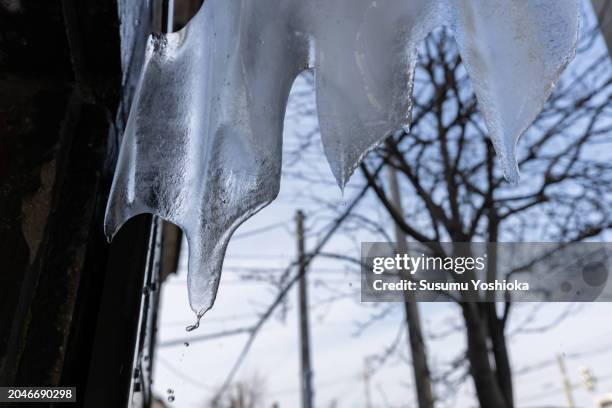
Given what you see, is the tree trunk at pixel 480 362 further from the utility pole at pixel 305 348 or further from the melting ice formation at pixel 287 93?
the utility pole at pixel 305 348

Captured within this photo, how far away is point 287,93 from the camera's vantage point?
1159 millimetres

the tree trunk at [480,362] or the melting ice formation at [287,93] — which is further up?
the melting ice formation at [287,93]

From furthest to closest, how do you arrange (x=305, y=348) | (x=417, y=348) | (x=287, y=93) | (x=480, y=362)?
(x=305, y=348) → (x=417, y=348) → (x=480, y=362) → (x=287, y=93)

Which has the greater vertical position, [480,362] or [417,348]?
[417,348]

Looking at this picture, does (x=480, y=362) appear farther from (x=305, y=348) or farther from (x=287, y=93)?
(x=305, y=348)

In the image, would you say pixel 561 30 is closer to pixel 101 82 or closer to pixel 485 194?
pixel 101 82

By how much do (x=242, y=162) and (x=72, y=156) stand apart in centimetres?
45

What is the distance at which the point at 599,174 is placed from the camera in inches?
167

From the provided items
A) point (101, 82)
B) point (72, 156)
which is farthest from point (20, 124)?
point (101, 82)

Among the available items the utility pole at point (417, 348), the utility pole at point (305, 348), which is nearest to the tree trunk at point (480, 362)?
the utility pole at point (417, 348)

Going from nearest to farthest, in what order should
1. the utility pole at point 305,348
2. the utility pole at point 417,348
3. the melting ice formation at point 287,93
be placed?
1. the melting ice formation at point 287,93
2. the utility pole at point 417,348
3. the utility pole at point 305,348

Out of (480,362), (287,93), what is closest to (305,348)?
(480,362)

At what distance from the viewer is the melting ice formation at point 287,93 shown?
1.08m

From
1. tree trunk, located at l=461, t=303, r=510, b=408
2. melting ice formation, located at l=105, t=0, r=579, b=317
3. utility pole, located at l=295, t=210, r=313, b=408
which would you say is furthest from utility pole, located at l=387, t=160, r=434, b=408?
utility pole, located at l=295, t=210, r=313, b=408
